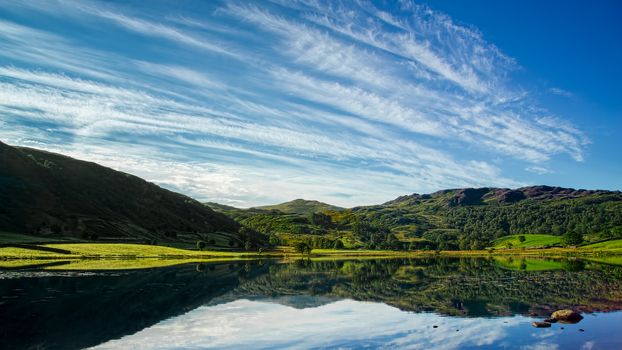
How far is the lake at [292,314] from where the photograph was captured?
35.2 metres

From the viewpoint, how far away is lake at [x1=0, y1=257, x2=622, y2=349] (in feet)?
115

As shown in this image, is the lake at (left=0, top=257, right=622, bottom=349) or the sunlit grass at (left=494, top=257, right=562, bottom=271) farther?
the sunlit grass at (left=494, top=257, right=562, bottom=271)

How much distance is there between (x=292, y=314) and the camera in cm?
5034

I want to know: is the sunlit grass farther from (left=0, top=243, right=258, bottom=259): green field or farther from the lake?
(left=0, top=243, right=258, bottom=259): green field

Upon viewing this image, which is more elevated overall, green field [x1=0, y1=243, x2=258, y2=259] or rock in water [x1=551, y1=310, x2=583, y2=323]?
green field [x1=0, y1=243, x2=258, y2=259]

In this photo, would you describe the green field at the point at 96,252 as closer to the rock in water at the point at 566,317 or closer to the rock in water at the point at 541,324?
the rock in water at the point at 541,324

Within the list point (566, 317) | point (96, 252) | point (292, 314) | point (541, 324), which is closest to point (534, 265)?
point (566, 317)

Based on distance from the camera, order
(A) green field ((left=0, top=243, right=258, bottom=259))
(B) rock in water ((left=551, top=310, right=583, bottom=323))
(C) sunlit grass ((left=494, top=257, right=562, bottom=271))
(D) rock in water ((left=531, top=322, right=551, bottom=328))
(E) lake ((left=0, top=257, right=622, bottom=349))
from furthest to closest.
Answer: (C) sunlit grass ((left=494, top=257, right=562, bottom=271))
(A) green field ((left=0, top=243, right=258, bottom=259))
(B) rock in water ((left=551, top=310, right=583, bottom=323))
(D) rock in water ((left=531, top=322, right=551, bottom=328))
(E) lake ((left=0, top=257, right=622, bottom=349))

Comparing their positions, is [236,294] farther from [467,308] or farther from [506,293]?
[506,293]

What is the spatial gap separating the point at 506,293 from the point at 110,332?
57.2 meters

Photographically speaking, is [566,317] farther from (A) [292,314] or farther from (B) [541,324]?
(A) [292,314]

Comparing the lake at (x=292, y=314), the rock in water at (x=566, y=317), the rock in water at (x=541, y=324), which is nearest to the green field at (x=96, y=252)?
the lake at (x=292, y=314)

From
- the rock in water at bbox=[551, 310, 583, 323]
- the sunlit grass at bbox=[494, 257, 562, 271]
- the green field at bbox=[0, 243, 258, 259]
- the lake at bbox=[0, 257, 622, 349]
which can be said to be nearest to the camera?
the lake at bbox=[0, 257, 622, 349]

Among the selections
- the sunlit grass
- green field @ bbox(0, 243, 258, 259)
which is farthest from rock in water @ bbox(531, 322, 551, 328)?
green field @ bbox(0, 243, 258, 259)
